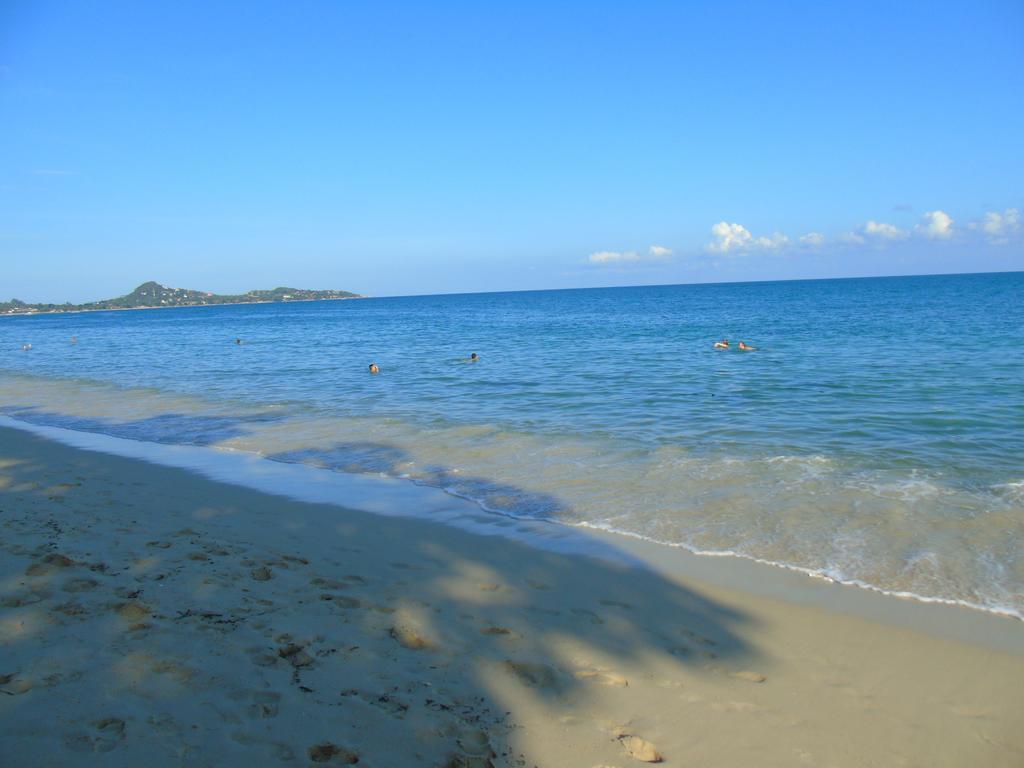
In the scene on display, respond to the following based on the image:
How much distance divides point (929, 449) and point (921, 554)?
4279 mm

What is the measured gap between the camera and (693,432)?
11.1m

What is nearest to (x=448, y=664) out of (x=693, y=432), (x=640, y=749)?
(x=640, y=749)

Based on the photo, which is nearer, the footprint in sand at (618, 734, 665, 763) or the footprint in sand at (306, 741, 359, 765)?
the footprint in sand at (306, 741, 359, 765)

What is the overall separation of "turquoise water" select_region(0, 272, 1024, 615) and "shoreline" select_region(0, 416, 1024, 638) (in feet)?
0.59

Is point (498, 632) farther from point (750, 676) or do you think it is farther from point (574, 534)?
point (574, 534)

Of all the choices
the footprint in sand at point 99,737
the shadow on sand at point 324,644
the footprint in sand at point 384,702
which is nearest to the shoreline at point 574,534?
the shadow on sand at point 324,644

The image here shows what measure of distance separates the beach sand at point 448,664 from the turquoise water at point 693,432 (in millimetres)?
1252

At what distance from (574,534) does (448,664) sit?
3029 millimetres

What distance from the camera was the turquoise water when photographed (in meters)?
6.53

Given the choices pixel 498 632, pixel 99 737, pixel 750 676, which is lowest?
pixel 750 676

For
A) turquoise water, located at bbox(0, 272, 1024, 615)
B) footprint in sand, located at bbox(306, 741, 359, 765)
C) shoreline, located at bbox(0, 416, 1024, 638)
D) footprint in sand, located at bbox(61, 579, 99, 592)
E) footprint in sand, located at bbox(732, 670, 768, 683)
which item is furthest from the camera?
turquoise water, located at bbox(0, 272, 1024, 615)

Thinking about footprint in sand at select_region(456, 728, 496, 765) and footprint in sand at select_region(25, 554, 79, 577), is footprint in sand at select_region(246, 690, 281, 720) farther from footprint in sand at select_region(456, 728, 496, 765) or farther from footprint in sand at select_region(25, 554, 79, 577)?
footprint in sand at select_region(25, 554, 79, 577)

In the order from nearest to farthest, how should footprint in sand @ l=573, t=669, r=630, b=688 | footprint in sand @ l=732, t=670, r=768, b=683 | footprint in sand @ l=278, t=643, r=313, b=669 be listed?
footprint in sand @ l=278, t=643, r=313, b=669 < footprint in sand @ l=573, t=669, r=630, b=688 < footprint in sand @ l=732, t=670, r=768, b=683

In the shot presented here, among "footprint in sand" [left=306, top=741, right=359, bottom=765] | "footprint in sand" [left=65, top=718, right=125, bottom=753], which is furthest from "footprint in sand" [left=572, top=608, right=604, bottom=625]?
"footprint in sand" [left=65, top=718, right=125, bottom=753]
